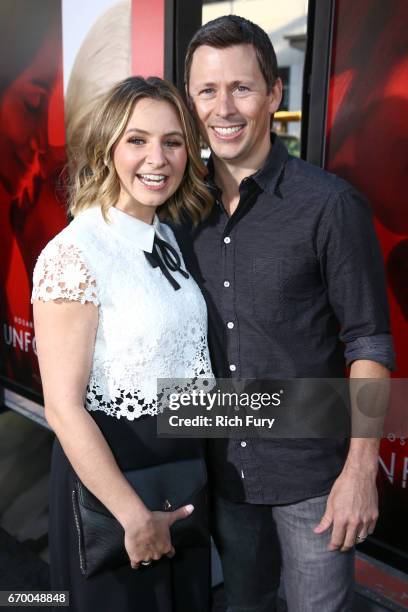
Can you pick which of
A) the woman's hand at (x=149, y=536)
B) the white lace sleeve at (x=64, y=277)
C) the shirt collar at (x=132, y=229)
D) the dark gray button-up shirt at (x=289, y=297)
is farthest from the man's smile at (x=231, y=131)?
the woman's hand at (x=149, y=536)

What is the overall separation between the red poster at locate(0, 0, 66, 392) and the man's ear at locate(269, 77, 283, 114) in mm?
2026

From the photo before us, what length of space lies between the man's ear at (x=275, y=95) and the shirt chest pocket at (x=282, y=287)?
46 cm

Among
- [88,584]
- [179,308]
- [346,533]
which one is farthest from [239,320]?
[88,584]

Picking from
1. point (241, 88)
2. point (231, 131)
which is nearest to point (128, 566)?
point (231, 131)

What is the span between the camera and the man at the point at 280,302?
4.51 feet

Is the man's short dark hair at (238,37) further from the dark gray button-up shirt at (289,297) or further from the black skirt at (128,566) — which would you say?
the black skirt at (128,566)

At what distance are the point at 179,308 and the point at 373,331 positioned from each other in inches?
18.3

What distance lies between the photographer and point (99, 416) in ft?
4.49

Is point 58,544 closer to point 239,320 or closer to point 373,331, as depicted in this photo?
point 239,320

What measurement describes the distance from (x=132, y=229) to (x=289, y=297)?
430 millimetres

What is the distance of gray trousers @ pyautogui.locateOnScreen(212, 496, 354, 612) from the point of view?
4.89 feet

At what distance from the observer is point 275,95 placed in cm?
160

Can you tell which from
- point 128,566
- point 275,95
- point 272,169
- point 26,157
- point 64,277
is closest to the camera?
point 64,277

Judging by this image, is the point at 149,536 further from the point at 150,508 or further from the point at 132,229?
the point at 132,229
